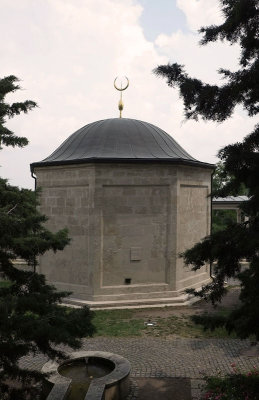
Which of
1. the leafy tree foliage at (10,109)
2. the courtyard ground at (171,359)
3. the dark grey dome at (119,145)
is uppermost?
the dark grey dome at (119,145)

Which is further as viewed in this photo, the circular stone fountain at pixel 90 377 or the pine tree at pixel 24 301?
the circular stone fountain at pixel 90 377

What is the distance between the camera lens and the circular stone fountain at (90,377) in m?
7.12

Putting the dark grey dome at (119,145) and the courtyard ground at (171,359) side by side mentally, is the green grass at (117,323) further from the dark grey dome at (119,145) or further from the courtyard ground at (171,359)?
the dark grey dome at (119,145)

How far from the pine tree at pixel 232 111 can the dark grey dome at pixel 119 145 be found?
862 cm

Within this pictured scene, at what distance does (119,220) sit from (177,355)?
252 inches

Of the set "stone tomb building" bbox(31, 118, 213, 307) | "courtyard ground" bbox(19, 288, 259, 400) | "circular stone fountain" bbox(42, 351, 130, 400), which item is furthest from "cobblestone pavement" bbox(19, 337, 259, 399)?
"stone tomb building" bbox(31, 118, 213, 307)

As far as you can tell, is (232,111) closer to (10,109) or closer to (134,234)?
(10,109)

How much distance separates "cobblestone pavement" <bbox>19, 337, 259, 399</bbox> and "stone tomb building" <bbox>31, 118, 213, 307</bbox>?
3.90 meters

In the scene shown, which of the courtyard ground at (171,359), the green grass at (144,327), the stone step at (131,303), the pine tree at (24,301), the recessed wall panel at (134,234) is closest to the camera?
the pine tree at (24,301)

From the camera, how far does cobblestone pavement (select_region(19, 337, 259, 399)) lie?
9.24 m

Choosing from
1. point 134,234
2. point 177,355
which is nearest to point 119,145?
point 134,234

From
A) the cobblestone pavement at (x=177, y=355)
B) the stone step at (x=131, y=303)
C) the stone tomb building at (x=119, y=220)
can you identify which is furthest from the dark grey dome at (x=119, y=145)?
the cobblestone pavement at (x=177, y=355)

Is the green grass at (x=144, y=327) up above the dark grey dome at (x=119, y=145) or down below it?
below

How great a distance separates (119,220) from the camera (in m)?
15.4
